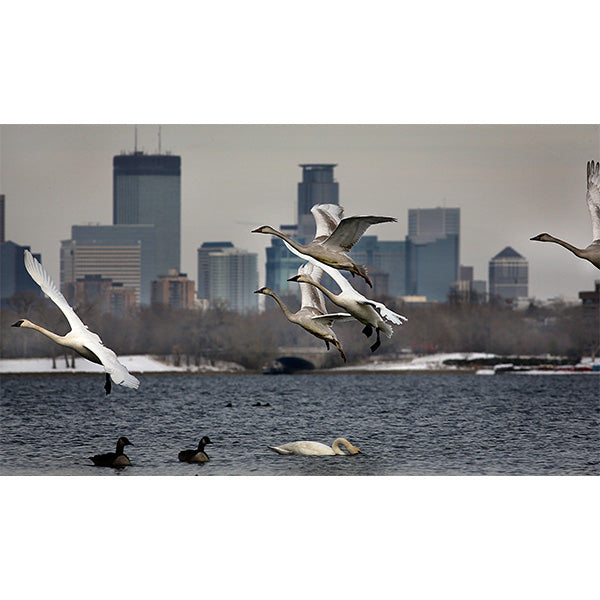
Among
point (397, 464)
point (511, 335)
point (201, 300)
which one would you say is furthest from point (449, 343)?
point (397, 464)

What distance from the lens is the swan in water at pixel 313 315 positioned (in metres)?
15.1

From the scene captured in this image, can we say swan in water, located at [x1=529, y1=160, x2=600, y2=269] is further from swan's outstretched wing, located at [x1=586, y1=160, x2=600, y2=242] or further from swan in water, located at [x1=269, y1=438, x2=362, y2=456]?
swan in water, located at [x1=269, y1=438, x2=362, y2=456]

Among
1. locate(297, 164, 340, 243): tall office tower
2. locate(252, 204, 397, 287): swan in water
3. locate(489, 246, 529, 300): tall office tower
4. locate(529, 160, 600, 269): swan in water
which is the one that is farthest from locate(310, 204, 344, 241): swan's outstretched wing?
locate(489, 246, 529, 300): tall office tower

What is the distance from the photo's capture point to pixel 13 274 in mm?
35531

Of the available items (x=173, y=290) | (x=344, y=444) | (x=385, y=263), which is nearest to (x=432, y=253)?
(x=385, y=263)

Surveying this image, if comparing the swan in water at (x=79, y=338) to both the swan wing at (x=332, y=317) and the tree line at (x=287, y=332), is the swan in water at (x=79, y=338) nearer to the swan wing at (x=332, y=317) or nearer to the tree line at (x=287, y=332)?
the swan wing at (x=332, y=317)

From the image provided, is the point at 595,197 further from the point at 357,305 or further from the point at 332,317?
the point at 332,317

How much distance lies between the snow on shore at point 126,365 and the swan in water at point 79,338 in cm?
2129

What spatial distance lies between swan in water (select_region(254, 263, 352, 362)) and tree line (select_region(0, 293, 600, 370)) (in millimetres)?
22684

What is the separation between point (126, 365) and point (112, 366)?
26298 mm

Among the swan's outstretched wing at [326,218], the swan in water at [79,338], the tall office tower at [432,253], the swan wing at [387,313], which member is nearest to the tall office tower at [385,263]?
the tall office tower at [432,253]

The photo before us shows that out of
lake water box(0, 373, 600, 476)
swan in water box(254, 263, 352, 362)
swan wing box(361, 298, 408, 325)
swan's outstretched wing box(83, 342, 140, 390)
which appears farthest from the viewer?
lake water box(0, 373, 600, 476)

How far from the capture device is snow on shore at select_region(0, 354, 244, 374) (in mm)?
40094

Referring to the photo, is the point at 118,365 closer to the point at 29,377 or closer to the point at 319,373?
the point at 29,377
